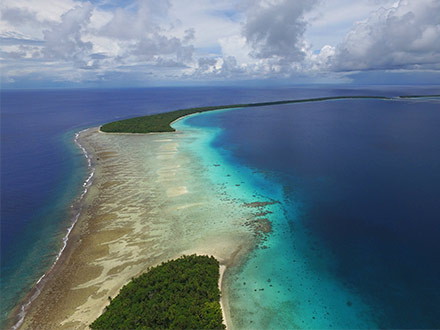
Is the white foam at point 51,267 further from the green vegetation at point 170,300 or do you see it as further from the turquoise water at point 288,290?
the turquoise water at point 288,290

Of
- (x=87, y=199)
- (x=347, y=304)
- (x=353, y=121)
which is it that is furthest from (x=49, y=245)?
(x=353, y=121)

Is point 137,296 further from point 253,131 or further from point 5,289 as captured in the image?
point 253,131

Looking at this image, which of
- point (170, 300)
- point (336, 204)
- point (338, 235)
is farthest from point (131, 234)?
point (336, 204)

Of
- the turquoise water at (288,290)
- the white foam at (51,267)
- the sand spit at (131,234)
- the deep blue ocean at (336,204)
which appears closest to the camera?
the turquoise water at (288,290)

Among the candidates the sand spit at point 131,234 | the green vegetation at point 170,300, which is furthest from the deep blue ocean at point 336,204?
the green vegetation at point 170,300

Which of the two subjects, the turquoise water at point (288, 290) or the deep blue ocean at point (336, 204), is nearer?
the turquoise water at point (288, 290)

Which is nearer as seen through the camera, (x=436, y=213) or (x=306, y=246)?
(x=306, y=246)
